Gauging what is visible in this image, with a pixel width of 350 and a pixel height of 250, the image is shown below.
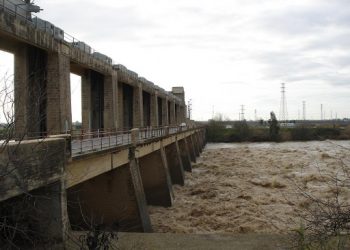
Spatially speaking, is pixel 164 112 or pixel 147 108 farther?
pixel 164 112

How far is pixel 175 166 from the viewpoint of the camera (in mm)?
33031

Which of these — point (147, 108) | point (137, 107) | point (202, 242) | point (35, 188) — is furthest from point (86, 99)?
point (35, 188)

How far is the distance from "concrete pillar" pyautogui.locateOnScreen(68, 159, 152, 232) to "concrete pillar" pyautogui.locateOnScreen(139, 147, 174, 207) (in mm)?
6558

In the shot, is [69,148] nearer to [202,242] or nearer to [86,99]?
[202,242]

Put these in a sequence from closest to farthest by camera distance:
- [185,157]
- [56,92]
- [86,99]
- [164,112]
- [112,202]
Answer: [112,202], [56,92], [86,99], [185,157], [164,112]

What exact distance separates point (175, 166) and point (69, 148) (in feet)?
71.8

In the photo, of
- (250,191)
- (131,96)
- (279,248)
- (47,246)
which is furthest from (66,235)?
(131,96)

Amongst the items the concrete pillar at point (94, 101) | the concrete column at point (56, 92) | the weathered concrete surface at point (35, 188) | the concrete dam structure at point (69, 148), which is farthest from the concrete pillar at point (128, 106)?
the weathered concrete surface at point (35, 188)

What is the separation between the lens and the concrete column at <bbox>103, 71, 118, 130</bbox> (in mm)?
26422

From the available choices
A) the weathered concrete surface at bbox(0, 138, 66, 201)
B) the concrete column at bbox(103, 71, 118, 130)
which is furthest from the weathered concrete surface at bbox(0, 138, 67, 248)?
the concrete column at bbox(103, 71, 118, 130)

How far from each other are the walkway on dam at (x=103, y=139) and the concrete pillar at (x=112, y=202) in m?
1.48

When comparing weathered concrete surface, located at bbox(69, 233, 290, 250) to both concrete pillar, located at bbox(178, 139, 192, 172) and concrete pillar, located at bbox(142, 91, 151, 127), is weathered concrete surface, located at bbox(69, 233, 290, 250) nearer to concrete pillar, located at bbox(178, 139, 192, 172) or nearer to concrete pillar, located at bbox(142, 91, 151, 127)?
concrete pillar, located at bbox(178, 139, 192, 172)

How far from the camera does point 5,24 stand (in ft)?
46.1

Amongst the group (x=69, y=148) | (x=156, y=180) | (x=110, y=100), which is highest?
(x=110, y=100)
